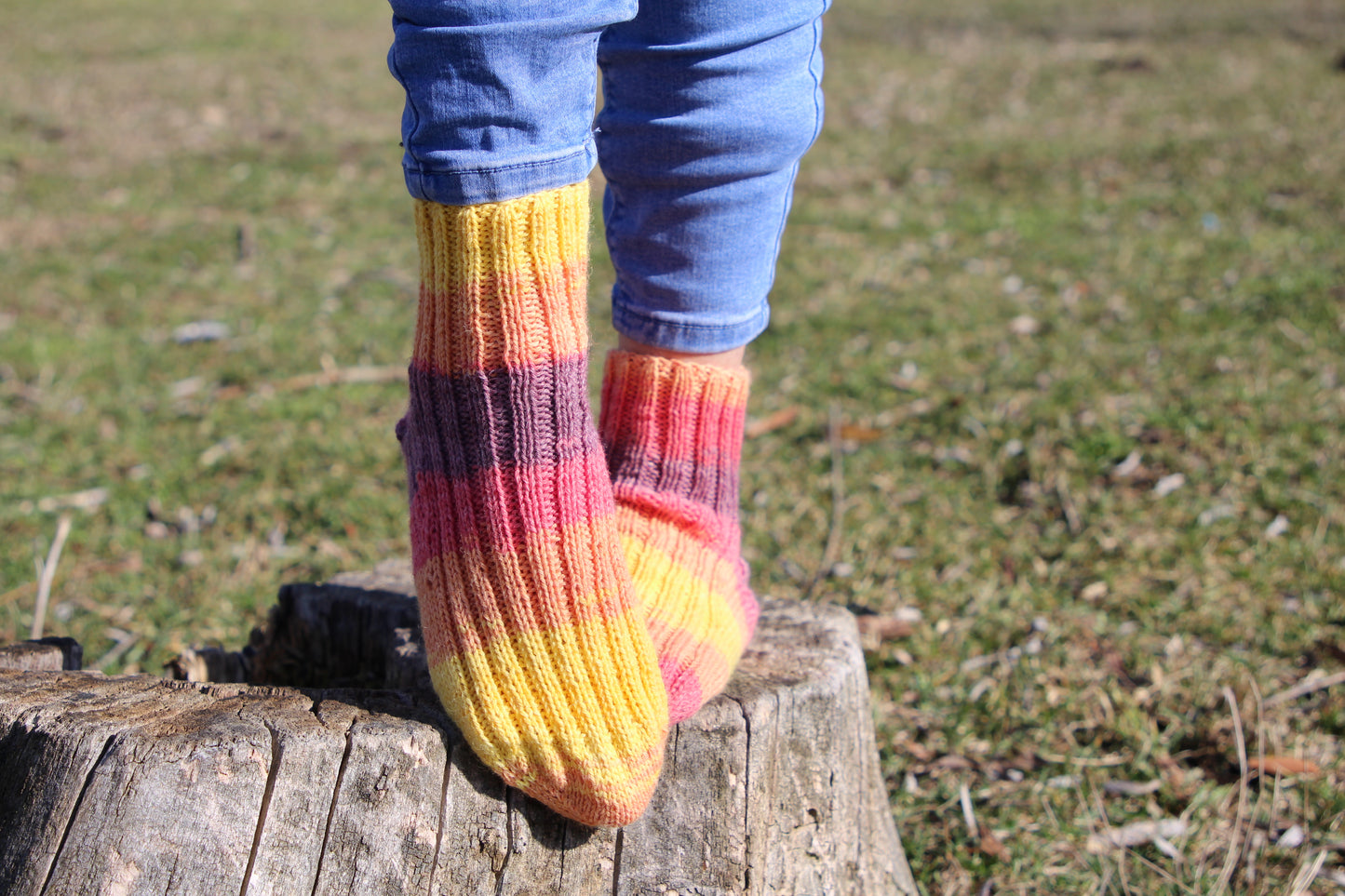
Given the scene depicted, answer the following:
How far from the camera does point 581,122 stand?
0.95m

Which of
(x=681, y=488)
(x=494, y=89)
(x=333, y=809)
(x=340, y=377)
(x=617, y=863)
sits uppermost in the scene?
(x=494, y=89)

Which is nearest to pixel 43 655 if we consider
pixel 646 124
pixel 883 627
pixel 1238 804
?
pixel 646 124

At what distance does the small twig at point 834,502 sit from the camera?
2.22 m

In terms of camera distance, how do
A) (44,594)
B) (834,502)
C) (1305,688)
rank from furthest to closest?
(834,502)
(44,594)
(1305,688)

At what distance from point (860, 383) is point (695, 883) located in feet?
6.79

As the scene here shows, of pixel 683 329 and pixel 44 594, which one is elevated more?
pixel 683 329

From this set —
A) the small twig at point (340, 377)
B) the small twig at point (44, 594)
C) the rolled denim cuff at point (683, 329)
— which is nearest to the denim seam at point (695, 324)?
the rolled denim cuff at point (683, 329)

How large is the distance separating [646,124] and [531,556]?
0.48 meters

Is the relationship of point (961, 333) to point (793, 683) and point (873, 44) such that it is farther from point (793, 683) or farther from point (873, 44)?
point (873, 44)

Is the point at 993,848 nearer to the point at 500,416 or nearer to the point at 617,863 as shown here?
the point at 617,863

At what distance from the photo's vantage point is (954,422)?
275cm

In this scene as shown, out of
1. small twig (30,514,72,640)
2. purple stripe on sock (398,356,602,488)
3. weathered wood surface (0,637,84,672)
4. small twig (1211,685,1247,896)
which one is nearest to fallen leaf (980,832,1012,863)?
small twig (1211,685,1247,896)

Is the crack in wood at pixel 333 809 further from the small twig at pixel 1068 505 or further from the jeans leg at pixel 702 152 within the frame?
the small twig at pixel 1068 505

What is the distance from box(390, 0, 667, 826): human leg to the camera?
0.96 meters
